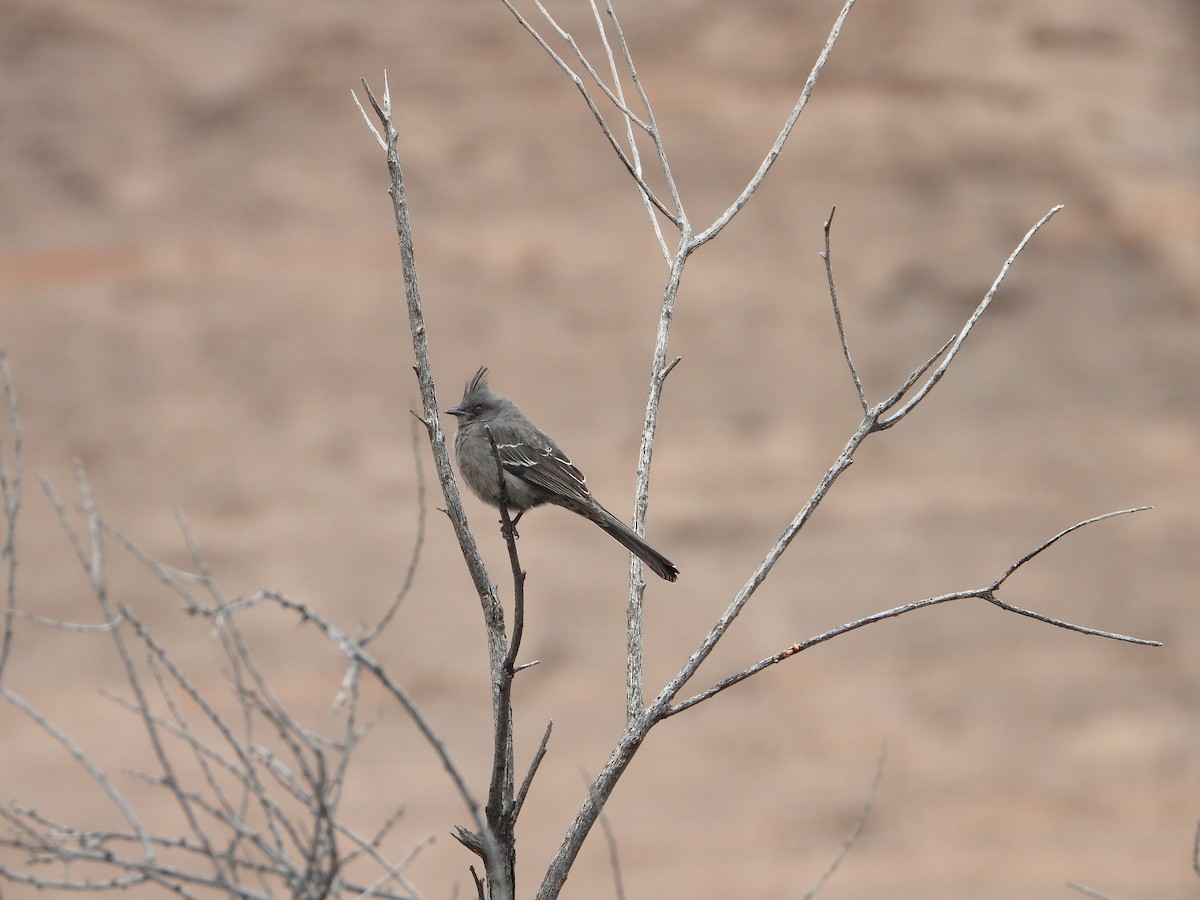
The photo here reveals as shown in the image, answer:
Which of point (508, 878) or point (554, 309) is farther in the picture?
point (554, 309)

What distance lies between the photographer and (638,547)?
338cm

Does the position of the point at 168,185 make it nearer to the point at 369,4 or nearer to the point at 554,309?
the point at 369,4

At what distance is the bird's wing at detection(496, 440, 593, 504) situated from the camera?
4.54m

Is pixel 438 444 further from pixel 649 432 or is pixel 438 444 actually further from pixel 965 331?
pixel 965 331

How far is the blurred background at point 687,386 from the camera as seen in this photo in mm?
10805

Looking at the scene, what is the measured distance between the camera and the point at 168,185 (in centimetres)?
1152

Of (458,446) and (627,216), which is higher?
(627,216)

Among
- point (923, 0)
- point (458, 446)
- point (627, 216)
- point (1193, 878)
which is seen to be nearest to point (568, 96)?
point (627, 216)

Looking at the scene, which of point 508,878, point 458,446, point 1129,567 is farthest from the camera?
point 1129,567

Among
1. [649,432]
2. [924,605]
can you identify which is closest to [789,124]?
[649,432]

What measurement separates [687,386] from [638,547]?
8098mm

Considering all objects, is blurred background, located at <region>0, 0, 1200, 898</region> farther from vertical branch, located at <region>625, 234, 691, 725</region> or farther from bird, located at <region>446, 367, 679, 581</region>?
vertical branch, located at <region>625, 234, 691, 725</region>

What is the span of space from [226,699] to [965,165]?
8.50m

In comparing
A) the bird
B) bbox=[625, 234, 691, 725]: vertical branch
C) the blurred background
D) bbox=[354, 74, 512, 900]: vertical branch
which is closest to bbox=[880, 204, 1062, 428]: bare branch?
bbox=[625, 234, 691, 725]: vertical branch
